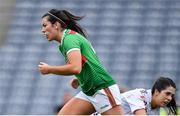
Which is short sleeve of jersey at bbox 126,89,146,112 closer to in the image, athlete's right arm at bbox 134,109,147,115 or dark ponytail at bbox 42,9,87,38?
athlete's right arm at bbox 134,109,147,115

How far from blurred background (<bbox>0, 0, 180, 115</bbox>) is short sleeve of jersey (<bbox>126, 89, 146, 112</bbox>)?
26.9 feet

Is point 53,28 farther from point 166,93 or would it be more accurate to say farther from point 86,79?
point 166,93

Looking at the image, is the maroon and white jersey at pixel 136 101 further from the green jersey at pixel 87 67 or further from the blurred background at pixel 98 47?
the blurred background at pixel 98 47

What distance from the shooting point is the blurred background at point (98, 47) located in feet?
47.4

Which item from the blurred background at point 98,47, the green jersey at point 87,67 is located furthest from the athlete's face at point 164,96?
the blurred background at point 98,47

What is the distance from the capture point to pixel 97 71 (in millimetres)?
5141

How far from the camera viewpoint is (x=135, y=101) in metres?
5.52

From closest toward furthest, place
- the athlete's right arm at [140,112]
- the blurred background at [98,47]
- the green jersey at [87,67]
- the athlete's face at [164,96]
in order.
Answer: the green jersey at [87,67]
the athlete's right arm at [140,112]
the athlete's face at [164,96]
the blurred background at [98,47]

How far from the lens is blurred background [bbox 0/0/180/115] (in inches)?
569

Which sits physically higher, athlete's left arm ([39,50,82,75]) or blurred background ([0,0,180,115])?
athlete's left arm ([39,50,82,75])

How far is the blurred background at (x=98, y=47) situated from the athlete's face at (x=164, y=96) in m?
8.18

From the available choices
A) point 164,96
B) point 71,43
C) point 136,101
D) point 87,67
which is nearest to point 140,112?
point 136,101

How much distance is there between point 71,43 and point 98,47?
414 inches

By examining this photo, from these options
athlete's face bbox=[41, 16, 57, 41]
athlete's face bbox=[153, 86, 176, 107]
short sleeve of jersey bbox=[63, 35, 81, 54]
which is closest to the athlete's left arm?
short sleeve of jersey bbox=[63, 35, 81, 54]
